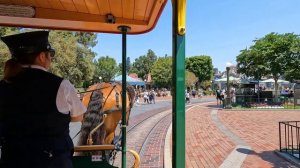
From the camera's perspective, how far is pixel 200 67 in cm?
8812

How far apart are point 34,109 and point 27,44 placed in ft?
1.28

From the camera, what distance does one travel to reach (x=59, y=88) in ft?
6.95

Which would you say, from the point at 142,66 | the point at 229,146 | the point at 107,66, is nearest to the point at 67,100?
the point at 229,146

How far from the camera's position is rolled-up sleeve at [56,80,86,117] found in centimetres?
211

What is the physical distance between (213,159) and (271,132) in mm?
5867

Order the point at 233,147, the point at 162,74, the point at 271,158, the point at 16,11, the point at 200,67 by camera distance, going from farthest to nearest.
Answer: the point at 200,67 < the point at 162,74 < the point at 233,147 < the point at 271,158 < the point at 16,11

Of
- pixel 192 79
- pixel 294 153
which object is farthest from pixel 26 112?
pixel 192 79

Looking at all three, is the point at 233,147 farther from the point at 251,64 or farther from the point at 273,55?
the point at 251,64

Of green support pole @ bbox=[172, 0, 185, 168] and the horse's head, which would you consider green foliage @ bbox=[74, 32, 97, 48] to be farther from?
green support pole @ bbox=[172, 0, 185, 168]

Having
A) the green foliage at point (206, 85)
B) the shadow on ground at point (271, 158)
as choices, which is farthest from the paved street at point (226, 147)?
the green foliage at point (206, 85)

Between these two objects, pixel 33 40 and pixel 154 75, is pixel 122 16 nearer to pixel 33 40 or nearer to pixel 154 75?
pixel 33 40

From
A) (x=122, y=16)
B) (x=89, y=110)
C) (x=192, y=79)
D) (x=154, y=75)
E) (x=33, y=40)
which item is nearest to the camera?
(x=33, y=40)

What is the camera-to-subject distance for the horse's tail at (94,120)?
215 inches

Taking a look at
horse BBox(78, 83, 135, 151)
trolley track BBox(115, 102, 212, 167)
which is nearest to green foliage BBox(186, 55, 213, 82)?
trolley track BBox(115, 102, 212, 167)
